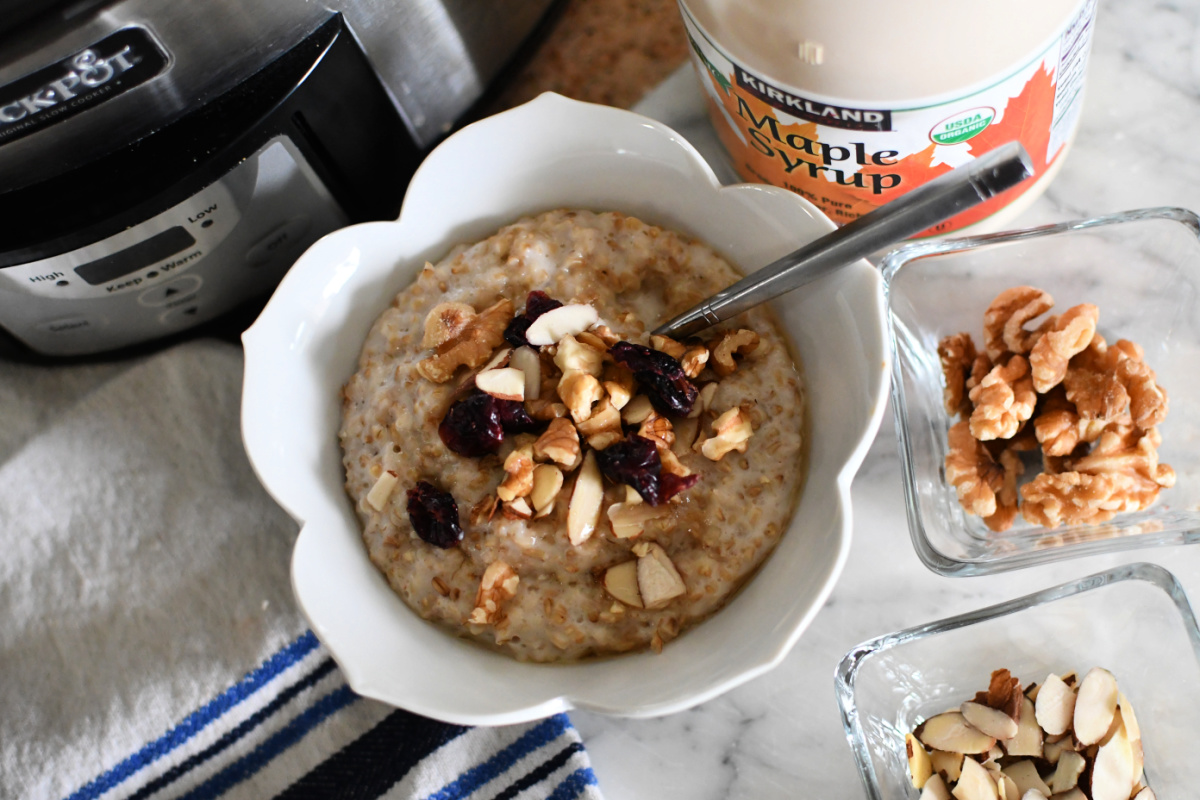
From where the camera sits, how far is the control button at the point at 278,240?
96cm

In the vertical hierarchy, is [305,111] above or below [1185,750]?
above

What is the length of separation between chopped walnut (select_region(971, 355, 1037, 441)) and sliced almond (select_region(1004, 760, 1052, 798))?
0.30m

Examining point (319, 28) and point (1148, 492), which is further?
point (1148, 492)

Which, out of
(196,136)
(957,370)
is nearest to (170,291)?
(196,136)

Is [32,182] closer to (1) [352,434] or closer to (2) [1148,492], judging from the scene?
(1) [352,434]

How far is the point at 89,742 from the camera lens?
3.14 feet

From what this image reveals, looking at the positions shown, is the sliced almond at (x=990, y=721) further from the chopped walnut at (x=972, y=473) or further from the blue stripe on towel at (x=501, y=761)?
the blue stripe on towel at (x=501, y=761)

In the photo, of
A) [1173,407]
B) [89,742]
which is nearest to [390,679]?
[89,742]

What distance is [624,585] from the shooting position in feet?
2.66

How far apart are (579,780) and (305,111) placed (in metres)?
0.64

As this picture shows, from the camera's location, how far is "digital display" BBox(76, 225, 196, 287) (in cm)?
86

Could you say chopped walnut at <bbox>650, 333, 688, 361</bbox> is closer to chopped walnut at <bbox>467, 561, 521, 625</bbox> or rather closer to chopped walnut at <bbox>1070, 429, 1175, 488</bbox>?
chopped walnut at <bbox>467, 561, 521, 625</bbox>

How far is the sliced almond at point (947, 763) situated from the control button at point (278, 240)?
768mm

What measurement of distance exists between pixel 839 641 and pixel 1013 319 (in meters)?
0.35
